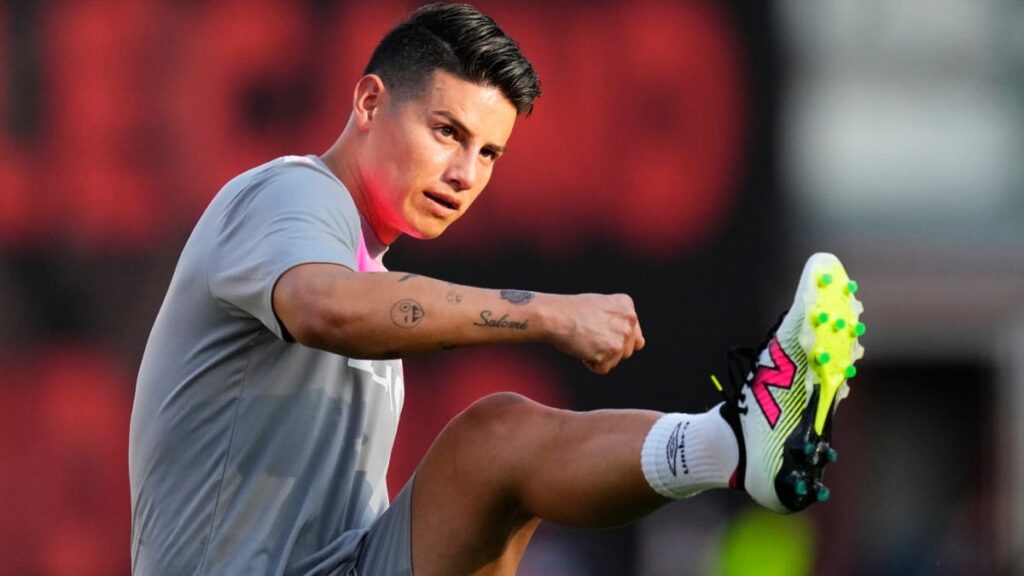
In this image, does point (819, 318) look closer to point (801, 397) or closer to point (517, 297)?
point (801, 397)

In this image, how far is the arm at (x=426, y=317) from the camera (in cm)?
300

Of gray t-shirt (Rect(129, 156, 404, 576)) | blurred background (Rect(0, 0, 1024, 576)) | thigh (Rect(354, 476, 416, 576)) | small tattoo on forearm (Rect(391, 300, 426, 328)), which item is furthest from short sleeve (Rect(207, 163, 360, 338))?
blurred background (Rect(0, 0, 1024, 576))

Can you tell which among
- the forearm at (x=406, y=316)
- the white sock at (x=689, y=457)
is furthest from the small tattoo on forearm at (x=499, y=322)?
the white sock at (x=689, y=457)

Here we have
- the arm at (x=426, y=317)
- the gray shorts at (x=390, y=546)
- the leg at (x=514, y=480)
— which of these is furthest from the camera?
the gray shorts at (x=390, y=546)

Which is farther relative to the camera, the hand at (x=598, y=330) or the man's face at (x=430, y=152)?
the man's face at (x=430, y=152)

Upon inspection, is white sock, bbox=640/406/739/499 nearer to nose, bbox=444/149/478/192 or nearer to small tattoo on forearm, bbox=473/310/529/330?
small tattoo on forearm, bbox=473/310/529/330

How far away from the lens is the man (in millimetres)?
3061

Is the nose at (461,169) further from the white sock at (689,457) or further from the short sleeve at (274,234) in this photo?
the white sock at (689,457)

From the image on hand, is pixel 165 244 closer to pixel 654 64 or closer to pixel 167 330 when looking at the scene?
pixel 654 64

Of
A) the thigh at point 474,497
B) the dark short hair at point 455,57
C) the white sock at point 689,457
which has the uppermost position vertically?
the dark short hair at point 455,57

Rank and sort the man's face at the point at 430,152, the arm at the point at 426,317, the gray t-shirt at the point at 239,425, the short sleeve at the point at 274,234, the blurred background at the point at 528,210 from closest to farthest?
1. the arm at the point at 426,317
2. the short sleeve at the point at 274,234
3. the gray t-shirt at the point at 239,425
4. the man's face at the point at 430,152
5. the blurred background at the point at 528,210

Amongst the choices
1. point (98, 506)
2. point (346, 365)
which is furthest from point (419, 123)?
point (98, 506)

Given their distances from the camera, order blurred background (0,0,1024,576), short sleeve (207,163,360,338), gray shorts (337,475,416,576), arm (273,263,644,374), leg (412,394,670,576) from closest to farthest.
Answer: arm (273,263,644,374), short sleeve (207,163,360,338), leg (412,394,670,576), gray shorts (337,475,416,576), blurred background (0,0,1024,576)

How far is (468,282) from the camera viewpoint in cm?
771
